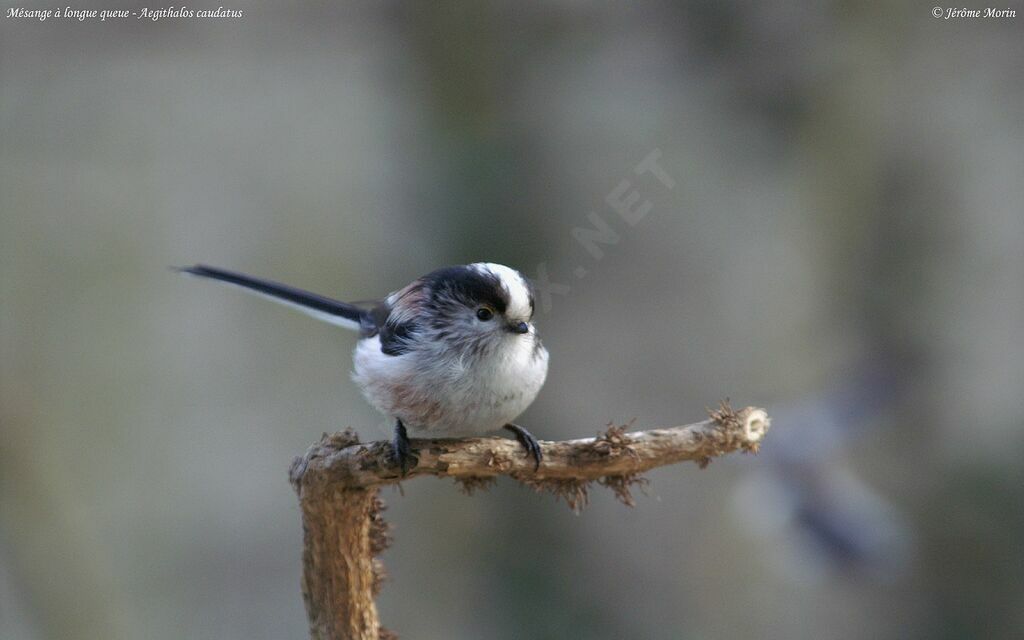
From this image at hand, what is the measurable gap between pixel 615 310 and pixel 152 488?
8.32 ft

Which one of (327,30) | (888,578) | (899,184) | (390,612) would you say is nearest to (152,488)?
(390,612)

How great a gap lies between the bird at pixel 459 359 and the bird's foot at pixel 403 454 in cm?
3

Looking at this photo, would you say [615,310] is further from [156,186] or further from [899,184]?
[156,186]

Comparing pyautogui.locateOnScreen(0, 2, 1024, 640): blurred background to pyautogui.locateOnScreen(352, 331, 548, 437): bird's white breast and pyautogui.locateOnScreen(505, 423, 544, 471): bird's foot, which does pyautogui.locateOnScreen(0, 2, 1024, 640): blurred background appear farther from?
pyautogui.locateOnScreen(505, 423, 544, 471): bird's foot

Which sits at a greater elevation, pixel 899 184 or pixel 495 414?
pixel 899 184

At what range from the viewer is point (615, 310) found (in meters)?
3.96

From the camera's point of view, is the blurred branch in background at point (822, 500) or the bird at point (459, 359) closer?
the bird at point (459, 359)

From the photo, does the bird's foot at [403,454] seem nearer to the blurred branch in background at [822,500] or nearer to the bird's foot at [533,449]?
the bird's foot at [533,449]

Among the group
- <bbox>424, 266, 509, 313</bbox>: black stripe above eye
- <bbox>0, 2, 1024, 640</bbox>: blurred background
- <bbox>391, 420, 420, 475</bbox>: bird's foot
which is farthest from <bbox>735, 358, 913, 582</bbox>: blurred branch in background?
<bbox>391, 420, 420, 475</bbox>: bird's foot

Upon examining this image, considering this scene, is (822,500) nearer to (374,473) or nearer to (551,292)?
(551,292)

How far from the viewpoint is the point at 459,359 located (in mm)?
1954

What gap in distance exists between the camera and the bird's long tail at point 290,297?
223 cm

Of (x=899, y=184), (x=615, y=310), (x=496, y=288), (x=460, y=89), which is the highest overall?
(x=460, y=89)

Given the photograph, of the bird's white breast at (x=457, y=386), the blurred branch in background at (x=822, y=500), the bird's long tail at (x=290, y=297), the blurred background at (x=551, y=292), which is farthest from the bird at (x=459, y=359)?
the blurred branch in background at (x=822, y=500)
